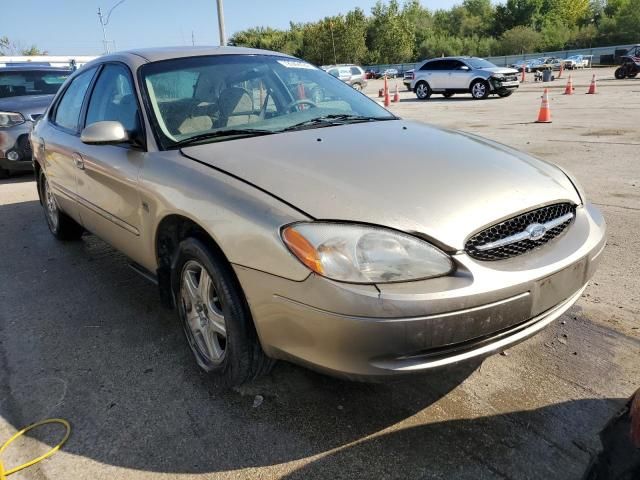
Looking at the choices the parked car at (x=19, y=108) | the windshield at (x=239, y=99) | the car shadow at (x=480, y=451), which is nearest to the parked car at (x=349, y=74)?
the parked car at (x=19, y=108)

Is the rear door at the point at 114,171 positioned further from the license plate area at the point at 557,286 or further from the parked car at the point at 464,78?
the parked car at the point at 464,78

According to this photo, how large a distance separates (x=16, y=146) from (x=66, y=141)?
496cm

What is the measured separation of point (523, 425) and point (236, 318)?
1280 millimetres

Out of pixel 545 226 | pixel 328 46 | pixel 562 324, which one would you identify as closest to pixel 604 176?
pixel 562 324

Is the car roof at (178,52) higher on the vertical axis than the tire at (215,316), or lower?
higher

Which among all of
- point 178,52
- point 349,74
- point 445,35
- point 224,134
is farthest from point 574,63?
point 224,134

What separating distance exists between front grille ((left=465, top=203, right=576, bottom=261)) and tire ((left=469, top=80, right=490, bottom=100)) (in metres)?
19.8

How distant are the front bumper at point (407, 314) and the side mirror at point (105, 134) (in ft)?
4.00

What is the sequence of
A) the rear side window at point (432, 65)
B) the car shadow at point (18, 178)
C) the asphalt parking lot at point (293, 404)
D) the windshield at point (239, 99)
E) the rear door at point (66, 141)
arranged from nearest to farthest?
the asphalt parking lot at point (293, 404) < the windshield at point (239, 99) < the rear door at point (66, 141) < the car shadow at point (18, 178) < the rear side window at point (432, 65)

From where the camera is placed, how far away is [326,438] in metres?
2.21

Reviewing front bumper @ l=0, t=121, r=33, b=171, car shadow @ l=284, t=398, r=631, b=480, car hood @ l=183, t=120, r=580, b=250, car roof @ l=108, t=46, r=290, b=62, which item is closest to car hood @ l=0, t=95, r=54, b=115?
front bumper @ l=0, t=121, r=33, b=171

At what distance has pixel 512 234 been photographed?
Result: 211cm

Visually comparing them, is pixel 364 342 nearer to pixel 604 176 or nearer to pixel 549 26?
pixel 604 176

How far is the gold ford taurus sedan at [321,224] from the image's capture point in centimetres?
189
